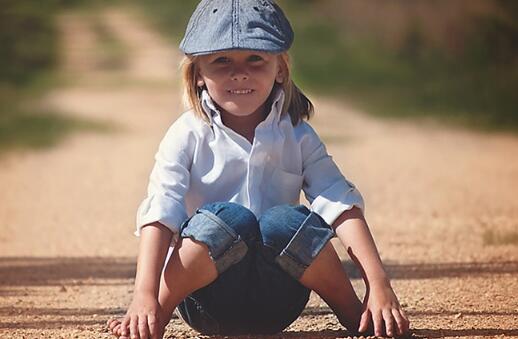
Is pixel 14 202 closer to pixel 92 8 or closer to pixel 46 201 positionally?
pixel 46 201

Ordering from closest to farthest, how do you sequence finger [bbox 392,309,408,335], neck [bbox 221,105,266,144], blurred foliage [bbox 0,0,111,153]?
1. finger [bbox 392,309,408,335]
2. neck [bbox 221,105,266,144]
3. blurred foliage [bbox 0,0,111,153]

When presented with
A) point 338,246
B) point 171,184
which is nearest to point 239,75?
point 171,184

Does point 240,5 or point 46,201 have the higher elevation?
point 240,5

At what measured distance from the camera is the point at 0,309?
534 cm

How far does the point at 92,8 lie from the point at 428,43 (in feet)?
59.1

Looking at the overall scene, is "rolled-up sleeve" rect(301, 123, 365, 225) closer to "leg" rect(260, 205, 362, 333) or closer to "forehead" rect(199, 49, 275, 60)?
"leg" rect(260, 205, 362, 333)

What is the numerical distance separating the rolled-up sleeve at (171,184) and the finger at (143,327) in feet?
1.00

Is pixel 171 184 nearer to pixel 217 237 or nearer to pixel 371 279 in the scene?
pixel 217 237

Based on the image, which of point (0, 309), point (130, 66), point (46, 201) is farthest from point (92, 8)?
point (0, 309)

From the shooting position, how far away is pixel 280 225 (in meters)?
4.26

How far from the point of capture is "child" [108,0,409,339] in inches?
167

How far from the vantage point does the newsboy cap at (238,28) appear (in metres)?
4.37

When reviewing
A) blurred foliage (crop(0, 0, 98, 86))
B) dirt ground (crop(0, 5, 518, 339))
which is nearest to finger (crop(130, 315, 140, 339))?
dirt ground (crop(0, 5, 518, 339))

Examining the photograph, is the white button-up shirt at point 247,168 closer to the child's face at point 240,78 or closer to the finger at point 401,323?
the child's face at point 240,78
